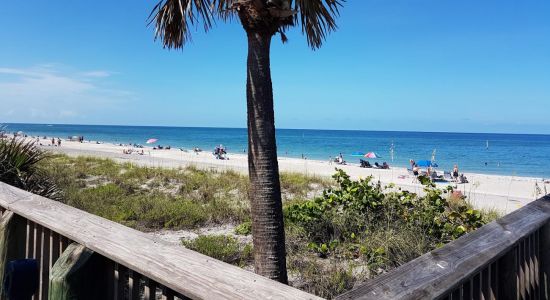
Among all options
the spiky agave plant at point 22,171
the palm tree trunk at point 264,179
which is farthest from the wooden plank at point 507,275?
the spiky agave plant at point 22,171

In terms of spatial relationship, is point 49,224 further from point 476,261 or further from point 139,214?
point 139,214

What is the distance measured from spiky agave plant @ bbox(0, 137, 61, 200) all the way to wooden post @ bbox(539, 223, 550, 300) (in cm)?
651

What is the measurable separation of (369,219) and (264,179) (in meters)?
3.06

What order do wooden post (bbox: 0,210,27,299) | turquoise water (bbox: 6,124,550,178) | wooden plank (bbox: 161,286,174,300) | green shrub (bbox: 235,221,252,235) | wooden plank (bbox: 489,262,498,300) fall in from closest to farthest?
1. wooden plank (bbox: 161,286,174,300)
2. wooden plank (bbox: 489,262,498,300)
3. wooden post (bbox: 0,210,27,299)
4. green shrub (bbox: 235,221,252,235)
5. turquoise water (bbox: 6,124,550,178)

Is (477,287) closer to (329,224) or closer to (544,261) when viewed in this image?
(544,261)

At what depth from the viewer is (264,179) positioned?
3.77 metres

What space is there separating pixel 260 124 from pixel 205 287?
278cm

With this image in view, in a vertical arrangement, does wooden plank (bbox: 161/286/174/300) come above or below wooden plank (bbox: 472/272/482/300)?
above

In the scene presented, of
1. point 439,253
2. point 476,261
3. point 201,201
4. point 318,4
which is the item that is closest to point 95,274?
point 439,253

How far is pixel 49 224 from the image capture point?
5.96 feet

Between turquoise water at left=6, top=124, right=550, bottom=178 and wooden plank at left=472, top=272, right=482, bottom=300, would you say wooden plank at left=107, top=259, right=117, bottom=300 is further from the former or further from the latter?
turquoise water at left=6, top=124, right=550, bottom=178

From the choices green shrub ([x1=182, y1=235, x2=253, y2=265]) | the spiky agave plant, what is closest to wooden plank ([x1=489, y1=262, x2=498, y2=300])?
green shrub ([x1=182, y1=235, x2=253, y2=265])

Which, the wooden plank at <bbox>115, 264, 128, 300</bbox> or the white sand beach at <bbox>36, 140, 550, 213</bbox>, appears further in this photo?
the white sand beach at <bbox>36, 140, 550, 213</bbox>

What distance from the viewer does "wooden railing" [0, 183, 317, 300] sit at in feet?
3.55
